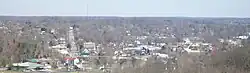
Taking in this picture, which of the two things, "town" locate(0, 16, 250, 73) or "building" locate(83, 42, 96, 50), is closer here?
"town" locate(0, 16, 250, 73)

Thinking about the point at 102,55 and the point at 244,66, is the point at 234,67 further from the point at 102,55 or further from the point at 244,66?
the point at 102,55

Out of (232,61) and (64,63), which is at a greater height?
(232,61)

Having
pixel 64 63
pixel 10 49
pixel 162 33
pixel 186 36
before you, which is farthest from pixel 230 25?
pixel 10 49

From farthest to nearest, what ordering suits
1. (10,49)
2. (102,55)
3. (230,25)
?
(230,25)
(102,55)
(10,49)

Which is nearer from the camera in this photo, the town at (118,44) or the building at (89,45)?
the town at (118,44)

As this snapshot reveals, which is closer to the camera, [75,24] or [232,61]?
[232,61]

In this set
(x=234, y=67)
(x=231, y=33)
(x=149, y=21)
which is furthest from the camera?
(x=149, y=21)

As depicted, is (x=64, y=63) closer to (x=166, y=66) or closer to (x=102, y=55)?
(x=102, y=55)

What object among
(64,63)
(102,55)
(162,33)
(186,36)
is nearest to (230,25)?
(186,36)

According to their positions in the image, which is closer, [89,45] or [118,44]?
[89,45]
